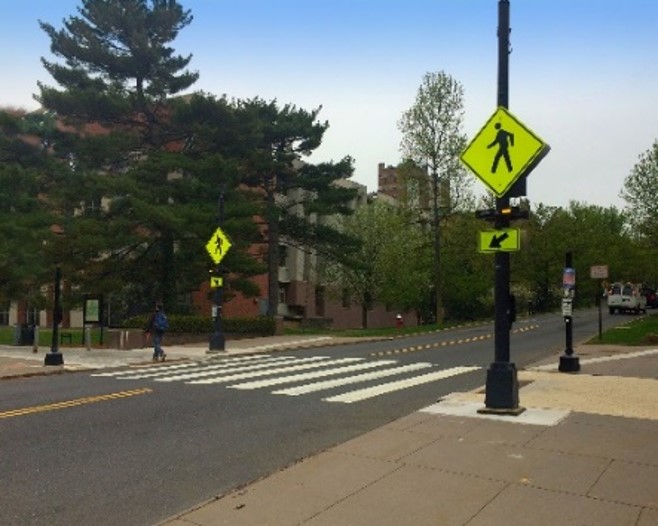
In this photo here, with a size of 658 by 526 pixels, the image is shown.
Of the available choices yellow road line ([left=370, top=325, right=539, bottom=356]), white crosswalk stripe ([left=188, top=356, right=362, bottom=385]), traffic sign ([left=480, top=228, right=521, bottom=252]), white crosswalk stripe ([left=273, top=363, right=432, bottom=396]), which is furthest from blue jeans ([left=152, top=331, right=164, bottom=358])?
traffic sign ([left=480, top=228, right=521, bottom=252])

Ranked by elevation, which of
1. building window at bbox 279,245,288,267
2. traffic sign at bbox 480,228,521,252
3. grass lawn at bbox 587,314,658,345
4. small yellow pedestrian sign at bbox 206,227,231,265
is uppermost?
building window at bbox 279,245,288,267

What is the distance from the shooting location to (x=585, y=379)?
1467cm

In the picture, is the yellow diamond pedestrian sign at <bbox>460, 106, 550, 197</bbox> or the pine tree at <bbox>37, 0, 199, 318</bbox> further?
the pine tree at <bbox>37, 0, 199, 318</bbox>

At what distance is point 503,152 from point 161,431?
617 centimetres

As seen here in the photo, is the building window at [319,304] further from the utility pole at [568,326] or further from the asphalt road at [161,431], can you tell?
the utility pole at [568,326]

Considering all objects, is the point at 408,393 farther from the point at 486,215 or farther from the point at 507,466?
the point at 507,466

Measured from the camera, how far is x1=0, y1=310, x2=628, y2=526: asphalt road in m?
6.31

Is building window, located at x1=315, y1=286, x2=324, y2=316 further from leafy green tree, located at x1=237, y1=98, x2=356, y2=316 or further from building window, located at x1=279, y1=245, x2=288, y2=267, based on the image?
leafy green tree, located at x1=237, y1=98, x2=356, y2=316

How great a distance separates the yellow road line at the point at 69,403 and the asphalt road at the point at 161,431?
0.02 m

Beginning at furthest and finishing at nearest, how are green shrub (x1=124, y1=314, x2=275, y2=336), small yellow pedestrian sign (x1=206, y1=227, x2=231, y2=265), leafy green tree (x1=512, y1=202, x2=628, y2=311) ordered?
leafy green tree (x1=512, y1=202, x2=628, y2=311) < green shrub (x1=124, y1=314, x2=275, y2=336) < small yellow pedestrian sign (x1=206, y1=227, x2=231, y2=265)

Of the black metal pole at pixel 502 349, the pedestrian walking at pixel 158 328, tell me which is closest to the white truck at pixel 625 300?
the pedestrian walking at pixel 158 328

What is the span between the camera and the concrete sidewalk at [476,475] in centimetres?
555

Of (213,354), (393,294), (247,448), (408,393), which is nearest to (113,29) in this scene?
(213,354)

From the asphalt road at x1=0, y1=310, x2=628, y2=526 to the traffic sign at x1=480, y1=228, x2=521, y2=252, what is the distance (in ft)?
9.54
